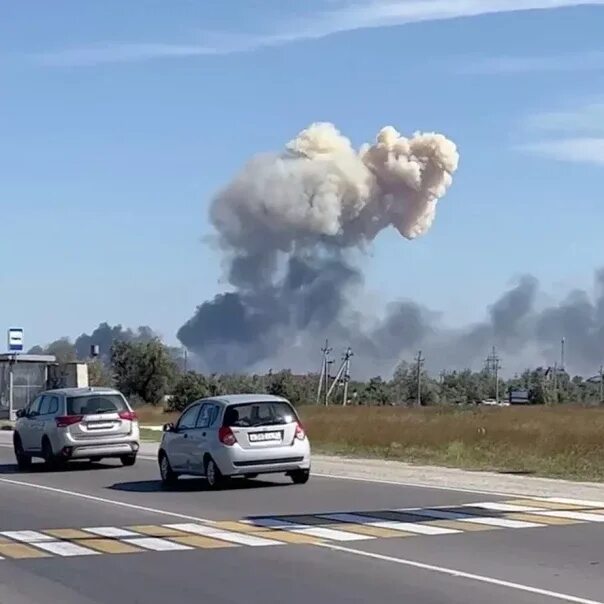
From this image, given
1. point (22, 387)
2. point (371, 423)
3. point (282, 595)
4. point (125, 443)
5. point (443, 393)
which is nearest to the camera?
point (282, 595)

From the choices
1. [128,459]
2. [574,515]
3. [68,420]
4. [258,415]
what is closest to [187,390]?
[128,459]

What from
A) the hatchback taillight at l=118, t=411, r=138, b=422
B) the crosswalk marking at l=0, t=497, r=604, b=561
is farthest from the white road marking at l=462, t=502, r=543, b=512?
the hatchback taillight at l=118, t=411, r=138, b=422

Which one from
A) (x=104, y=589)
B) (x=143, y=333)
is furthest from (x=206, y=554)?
(x=143, y=333)

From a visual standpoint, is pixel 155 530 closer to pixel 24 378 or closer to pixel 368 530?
pixel 368 530

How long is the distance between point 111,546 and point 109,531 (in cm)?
153

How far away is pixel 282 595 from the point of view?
38.9 feet

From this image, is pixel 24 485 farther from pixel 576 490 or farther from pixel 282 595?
pixel 282 595

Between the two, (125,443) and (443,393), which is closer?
(125,443)

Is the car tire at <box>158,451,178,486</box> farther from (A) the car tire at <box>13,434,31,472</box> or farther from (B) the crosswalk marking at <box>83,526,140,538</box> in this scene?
(A) the car tire at <box>13,434,31,472</box>

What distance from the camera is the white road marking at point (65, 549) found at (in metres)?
14.9

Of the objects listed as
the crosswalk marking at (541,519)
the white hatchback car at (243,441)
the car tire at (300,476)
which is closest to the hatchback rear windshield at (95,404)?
the white hatchback car at (243,441)

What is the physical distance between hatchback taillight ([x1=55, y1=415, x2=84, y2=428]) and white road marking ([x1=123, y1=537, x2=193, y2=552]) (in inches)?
513

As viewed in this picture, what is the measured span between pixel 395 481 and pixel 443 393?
109m

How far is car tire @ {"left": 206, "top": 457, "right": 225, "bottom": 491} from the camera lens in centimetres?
2283
